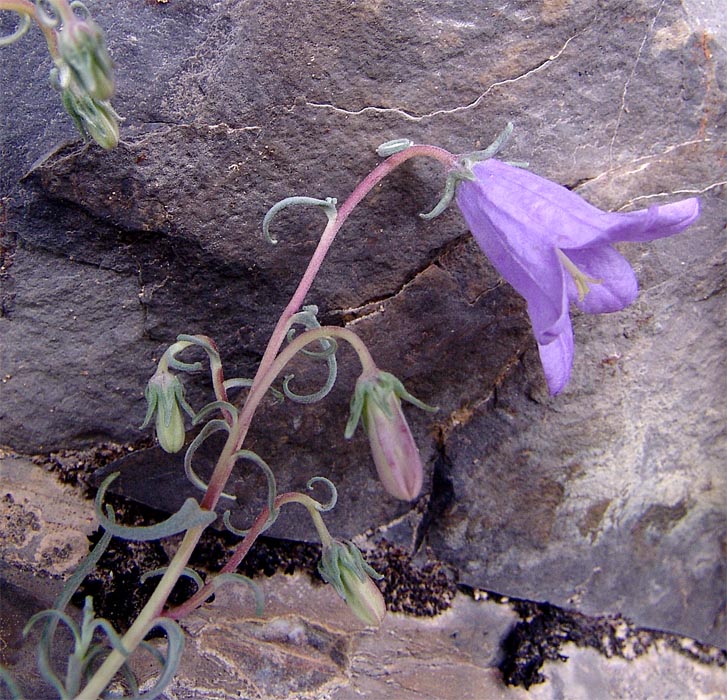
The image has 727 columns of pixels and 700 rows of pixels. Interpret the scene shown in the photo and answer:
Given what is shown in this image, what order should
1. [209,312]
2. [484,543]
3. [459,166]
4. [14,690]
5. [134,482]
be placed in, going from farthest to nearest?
1. [484,543]
2. [134,482]
3. [209,312]
4. [459,166]
5. [14,690]

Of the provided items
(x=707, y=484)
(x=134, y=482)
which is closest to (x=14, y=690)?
(x=134, y=482)

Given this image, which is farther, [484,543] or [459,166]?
[484,543]

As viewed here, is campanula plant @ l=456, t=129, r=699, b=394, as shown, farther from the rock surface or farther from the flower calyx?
the rock surface

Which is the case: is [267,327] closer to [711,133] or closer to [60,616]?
[60,616]

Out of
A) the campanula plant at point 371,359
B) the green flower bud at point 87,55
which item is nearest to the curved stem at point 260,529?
the campanula plant at point 371,359

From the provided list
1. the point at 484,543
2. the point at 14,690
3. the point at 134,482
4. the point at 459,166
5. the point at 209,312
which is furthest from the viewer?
the point at 484,543

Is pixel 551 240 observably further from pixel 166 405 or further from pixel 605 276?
pixel 166 405

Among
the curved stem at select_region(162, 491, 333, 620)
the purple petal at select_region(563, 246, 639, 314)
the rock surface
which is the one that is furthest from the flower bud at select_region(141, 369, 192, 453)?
the purple petal at select_region(563, 246, 639, 314)

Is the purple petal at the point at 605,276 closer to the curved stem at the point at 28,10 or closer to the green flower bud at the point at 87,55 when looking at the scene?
the green flower bud at the point at 87,55
